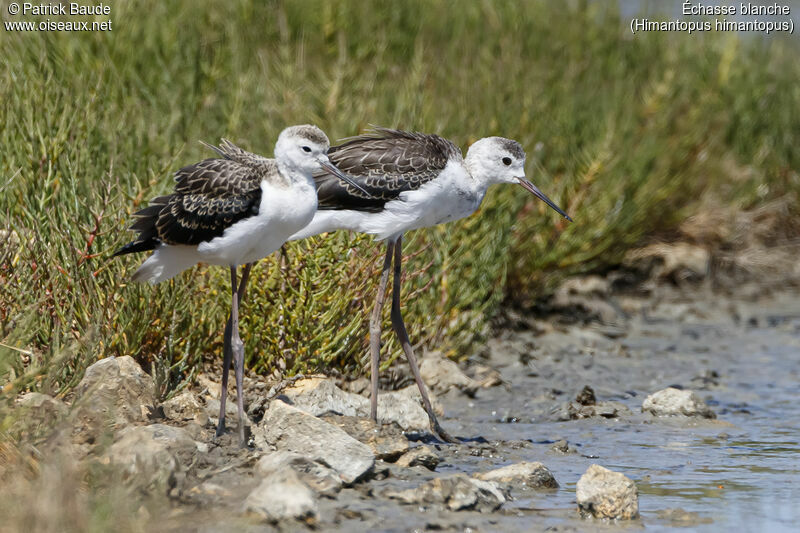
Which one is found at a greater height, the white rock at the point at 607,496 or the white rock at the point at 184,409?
the white rock at the point at 184,409

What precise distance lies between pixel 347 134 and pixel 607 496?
348 centimetres

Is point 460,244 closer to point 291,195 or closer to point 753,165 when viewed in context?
point 291,195

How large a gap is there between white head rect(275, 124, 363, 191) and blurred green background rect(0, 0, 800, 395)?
1.02 meters

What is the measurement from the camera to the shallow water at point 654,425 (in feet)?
14.5

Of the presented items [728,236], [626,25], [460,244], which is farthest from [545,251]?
[626,25]

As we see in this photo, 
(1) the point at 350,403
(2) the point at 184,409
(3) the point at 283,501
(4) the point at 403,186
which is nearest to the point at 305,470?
(3) the point at 283,501

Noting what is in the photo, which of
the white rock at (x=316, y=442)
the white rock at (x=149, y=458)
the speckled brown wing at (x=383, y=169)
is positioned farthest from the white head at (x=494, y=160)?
the white rock at (x=149, y=458)

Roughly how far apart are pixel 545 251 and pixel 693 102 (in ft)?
8.45

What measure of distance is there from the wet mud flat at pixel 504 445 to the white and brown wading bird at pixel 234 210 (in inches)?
17.8

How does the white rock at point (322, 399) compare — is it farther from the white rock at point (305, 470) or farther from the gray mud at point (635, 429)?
the white rock at point (305, 470)

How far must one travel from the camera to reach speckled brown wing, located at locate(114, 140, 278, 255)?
4.76 m

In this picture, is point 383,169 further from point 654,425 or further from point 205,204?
point 654,425

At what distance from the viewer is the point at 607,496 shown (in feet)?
14.3

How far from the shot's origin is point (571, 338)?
26.0ft
